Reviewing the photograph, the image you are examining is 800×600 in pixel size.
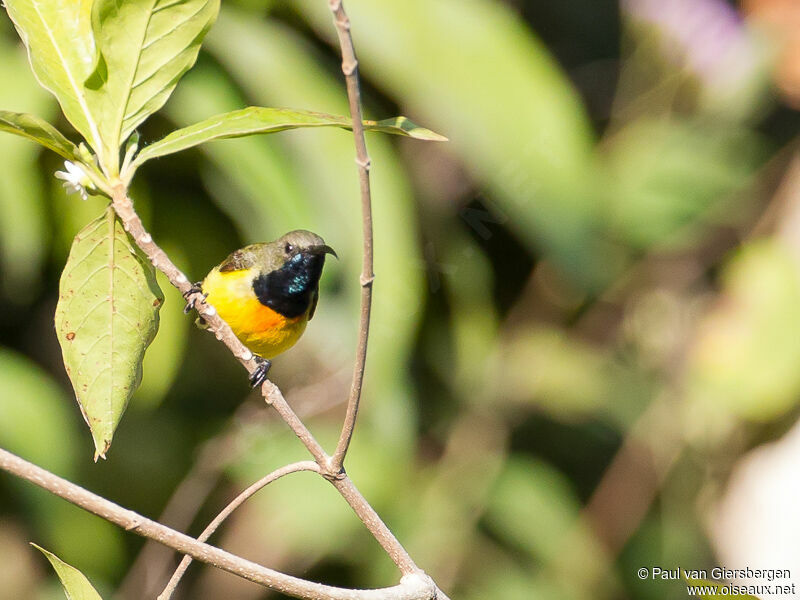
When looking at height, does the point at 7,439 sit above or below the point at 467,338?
below

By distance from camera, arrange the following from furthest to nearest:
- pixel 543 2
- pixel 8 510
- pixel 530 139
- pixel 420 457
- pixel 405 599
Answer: pixel 543 2 → pixel 420 457 → pixel 8 510 → pixel 530 139 → pixel 405 599

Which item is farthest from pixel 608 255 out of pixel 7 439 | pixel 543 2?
pixel 7 439

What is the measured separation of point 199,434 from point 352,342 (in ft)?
3.64

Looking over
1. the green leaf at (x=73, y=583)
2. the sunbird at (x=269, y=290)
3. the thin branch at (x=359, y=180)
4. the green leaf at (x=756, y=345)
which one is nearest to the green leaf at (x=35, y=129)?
the thin branch at (x=359, y=180)

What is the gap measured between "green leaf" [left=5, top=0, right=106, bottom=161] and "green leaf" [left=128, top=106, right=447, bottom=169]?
9 centimetres

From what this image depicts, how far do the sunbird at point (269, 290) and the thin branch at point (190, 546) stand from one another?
61.7 inches

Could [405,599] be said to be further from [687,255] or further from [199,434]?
[687,255]

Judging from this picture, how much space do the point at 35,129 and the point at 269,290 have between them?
1.66 m

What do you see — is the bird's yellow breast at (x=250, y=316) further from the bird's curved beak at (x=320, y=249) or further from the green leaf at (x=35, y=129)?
the green leaf at (x=35, y=129)

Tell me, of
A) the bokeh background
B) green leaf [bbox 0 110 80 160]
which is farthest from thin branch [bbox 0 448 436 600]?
the bokeh background

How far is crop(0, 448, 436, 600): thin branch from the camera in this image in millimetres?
894

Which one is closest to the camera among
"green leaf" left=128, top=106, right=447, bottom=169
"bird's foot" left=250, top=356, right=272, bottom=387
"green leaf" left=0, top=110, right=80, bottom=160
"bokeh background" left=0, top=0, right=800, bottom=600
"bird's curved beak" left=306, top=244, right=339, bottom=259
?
"green leaf" left=0, top=110, right=80, bottom=160

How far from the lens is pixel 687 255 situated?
14.3 feet

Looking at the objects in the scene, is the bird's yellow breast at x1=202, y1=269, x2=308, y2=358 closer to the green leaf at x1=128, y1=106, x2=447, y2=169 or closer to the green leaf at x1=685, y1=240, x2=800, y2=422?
the green leaf at x1=128, y1=106, x2=447, y2=169
